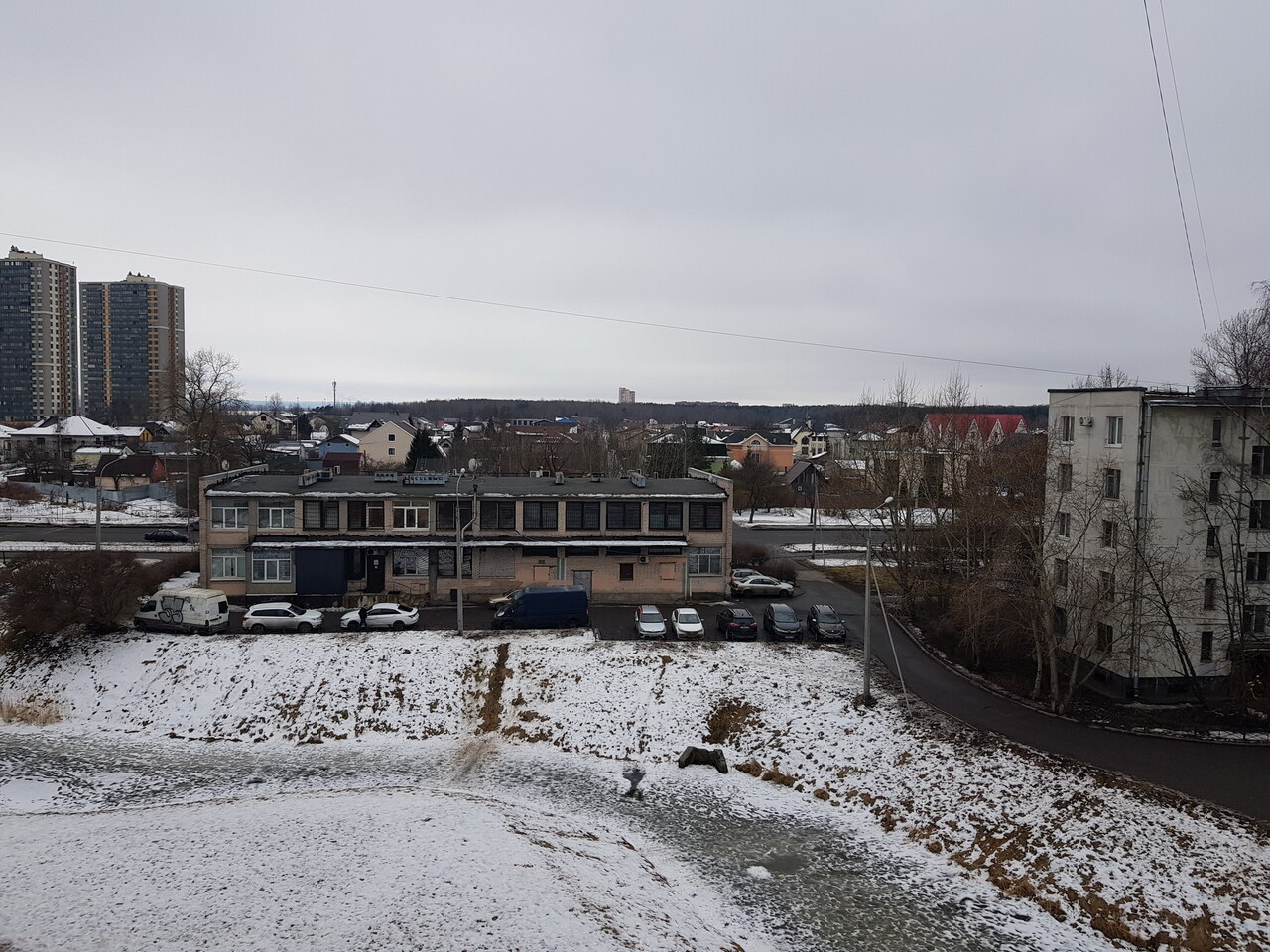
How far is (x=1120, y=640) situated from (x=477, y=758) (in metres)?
18.6

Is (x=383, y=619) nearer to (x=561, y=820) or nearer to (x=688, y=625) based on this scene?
(x=688, y=625)

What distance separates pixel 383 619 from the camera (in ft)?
91.3

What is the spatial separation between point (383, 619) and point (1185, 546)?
25421 mm

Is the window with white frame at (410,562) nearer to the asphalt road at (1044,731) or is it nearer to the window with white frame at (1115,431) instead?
the asphalt road at (1044,731)

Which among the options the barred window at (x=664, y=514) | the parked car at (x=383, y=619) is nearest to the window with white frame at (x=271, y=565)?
the parked car at (x=383, y=619)

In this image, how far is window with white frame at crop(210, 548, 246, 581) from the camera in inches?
1224

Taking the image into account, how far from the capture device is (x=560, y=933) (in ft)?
42.6

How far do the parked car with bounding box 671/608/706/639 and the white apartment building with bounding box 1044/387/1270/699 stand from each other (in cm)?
1118

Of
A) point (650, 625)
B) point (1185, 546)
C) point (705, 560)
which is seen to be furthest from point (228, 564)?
point (1185, 546)

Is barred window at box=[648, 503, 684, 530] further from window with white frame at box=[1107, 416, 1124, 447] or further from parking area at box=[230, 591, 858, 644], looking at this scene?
window with white frame at box=[1107, 416, 1124, 447]

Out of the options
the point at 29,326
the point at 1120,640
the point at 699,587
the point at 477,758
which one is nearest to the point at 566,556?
the point at 699,587

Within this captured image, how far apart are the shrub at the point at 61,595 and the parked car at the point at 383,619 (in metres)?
7.37

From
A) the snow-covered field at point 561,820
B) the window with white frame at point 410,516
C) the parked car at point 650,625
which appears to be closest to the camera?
the snow-covered field at point 561,820

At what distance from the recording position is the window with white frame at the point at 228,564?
31.1 m
